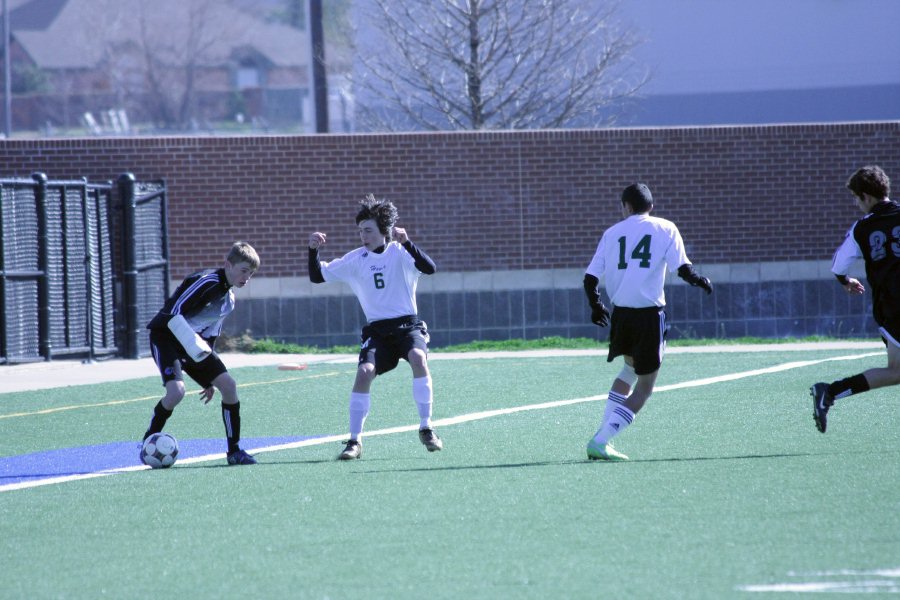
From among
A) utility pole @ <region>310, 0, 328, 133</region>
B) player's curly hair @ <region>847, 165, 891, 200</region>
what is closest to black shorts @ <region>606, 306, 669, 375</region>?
player's curly hair @ <region>847, 165, 891, 200</region>

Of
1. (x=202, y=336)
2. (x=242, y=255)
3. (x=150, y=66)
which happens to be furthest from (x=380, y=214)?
(x=150, y=66)

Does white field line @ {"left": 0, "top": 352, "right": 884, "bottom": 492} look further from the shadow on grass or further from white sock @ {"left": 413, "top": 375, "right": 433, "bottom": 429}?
the shadow on grass

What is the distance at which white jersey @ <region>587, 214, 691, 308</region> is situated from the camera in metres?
8.97

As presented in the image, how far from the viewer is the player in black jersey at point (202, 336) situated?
9.21 m

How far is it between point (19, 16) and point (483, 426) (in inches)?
3362

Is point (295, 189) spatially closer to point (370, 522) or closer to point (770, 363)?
point (770, 363)

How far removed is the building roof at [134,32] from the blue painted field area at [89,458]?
232 feet

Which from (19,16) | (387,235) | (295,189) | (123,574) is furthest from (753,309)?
(19,16)

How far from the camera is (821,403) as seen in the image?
9273mm

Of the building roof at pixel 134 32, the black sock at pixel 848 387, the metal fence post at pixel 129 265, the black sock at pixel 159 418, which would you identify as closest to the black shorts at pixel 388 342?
the black sock at pixel 159 418

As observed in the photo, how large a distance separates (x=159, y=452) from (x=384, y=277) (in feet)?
6.27

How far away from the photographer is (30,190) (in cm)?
1747

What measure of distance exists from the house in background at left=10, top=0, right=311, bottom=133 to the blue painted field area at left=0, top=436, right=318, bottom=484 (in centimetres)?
6418

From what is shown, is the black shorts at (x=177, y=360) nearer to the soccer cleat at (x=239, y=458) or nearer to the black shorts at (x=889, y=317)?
the soccer cleat at (x=239, y=458)
